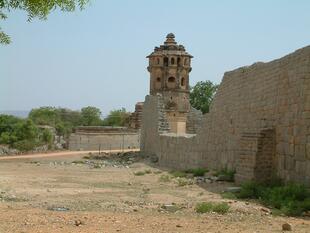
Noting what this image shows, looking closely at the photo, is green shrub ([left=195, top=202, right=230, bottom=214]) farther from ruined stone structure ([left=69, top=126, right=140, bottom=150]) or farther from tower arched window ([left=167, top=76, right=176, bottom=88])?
tower arched window ([left=167, top=76, right=176, bottom=88])

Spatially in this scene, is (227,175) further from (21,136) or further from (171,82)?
(21,136)

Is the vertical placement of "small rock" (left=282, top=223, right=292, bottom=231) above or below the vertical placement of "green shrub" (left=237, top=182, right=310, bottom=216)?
below

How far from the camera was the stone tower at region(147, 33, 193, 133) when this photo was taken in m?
42.9

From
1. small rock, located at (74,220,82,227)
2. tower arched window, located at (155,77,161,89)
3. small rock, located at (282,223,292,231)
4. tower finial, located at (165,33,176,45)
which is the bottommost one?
small rock, located at (74,220,82,227)

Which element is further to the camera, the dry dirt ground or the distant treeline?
the distant treeline

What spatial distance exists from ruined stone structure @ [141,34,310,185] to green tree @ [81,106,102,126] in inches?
2056

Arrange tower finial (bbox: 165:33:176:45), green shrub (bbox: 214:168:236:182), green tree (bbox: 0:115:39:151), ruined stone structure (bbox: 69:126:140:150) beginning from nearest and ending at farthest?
green shrub (bbox: 214:168:236:182) < ruined stone structure (bbox: 69:126:140:150) < green tree (bbox: 0:115:39:151) < tower finial (bbox: 165:33:176:45)

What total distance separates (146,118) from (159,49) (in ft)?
52.1

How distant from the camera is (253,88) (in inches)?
588

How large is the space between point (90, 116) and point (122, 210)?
6529 cm

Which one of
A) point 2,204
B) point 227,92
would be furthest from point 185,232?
point 227,92

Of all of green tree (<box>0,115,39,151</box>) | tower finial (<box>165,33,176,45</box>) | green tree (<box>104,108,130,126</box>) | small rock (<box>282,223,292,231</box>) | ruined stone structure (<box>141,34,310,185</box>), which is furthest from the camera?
green tree (<box>104,108,130,126</box>)

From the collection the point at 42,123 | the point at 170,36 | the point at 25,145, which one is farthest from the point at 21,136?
the point at 170,36

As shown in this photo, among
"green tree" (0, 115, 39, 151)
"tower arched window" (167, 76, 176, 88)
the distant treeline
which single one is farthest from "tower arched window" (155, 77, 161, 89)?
"green tree" (0, 115, 39, 151)
